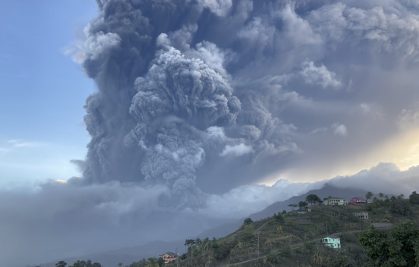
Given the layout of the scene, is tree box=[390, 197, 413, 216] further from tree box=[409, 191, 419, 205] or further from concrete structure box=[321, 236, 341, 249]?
concrete structure box=[321, 236, 341, 249]

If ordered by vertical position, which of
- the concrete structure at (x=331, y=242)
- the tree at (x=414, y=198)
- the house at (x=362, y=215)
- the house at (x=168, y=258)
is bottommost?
the house at (x=168, y=258)

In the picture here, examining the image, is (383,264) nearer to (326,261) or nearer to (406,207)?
(326,261)

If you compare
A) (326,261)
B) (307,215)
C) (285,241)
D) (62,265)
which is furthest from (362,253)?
(62,265)

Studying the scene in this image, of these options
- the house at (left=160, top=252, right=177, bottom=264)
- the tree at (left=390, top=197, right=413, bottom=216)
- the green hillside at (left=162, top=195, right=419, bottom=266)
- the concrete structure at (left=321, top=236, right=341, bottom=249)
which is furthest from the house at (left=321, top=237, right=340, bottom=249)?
the house at (left=160, top=252, right=177, bottom=264)

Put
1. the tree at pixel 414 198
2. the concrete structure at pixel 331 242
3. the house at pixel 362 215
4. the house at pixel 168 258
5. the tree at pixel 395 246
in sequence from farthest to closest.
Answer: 1. the tree at pixel 414 198
2. the house at pixel 168 258
3. the house at pixel 362 215
4. the concrete structure at pixel 331 242
5. the tree at pixel 395 246

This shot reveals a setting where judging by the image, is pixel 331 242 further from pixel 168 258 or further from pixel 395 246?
pixel 168 258

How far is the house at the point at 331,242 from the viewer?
8538cm

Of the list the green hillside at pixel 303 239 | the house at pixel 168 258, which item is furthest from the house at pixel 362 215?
the house at pixel 168 258

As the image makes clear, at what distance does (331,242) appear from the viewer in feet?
285

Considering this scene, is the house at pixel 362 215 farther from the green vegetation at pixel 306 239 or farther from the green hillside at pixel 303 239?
the green hillside at pixel 303 239

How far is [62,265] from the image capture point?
114875mm

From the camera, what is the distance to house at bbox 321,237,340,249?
8538 cm

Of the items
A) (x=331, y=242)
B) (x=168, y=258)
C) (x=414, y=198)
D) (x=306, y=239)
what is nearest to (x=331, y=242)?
(x=331, y=242)

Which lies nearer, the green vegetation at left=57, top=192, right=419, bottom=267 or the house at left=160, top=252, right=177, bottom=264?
the green vegetation at left=57, top=192, right=419, bottom=267
